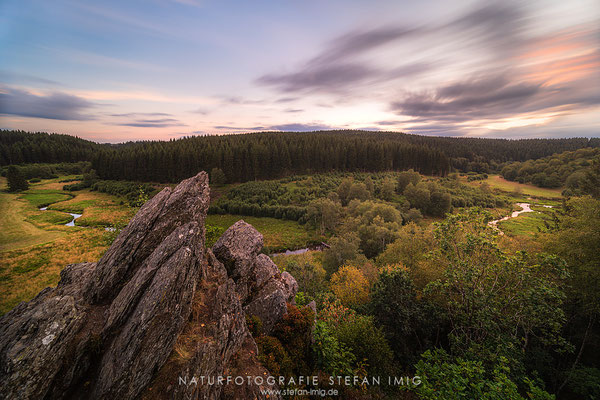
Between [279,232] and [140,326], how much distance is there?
239ft

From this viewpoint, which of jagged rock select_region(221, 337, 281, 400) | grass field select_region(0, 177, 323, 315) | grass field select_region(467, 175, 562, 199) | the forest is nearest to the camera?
jagged rock select_region(221, 337, 281, 400)

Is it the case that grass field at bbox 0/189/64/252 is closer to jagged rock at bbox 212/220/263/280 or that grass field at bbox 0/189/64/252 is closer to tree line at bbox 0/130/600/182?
jagged rock at bbox 212/220/263/280

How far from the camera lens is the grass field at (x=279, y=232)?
73438 mm

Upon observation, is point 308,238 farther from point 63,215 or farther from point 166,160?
point 166,160

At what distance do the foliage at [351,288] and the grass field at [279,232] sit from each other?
1220 inches

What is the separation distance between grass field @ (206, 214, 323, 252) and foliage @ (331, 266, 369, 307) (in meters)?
31.0

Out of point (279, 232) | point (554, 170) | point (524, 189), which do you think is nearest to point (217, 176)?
point (279, 232)

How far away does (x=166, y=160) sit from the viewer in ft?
401

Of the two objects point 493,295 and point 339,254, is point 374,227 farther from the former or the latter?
point 493,295

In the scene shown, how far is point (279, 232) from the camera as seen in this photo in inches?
3206

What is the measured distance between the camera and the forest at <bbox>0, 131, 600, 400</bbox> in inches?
591

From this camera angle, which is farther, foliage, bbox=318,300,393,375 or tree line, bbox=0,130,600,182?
tree line, bbox=0,130,600,182

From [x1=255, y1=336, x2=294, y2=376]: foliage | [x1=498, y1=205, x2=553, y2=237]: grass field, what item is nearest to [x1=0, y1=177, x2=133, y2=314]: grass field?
[x1=255, y1=336, x2=294, y2=376]: foliage

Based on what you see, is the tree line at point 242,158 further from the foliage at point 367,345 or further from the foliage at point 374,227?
the foliage at point 367,345
